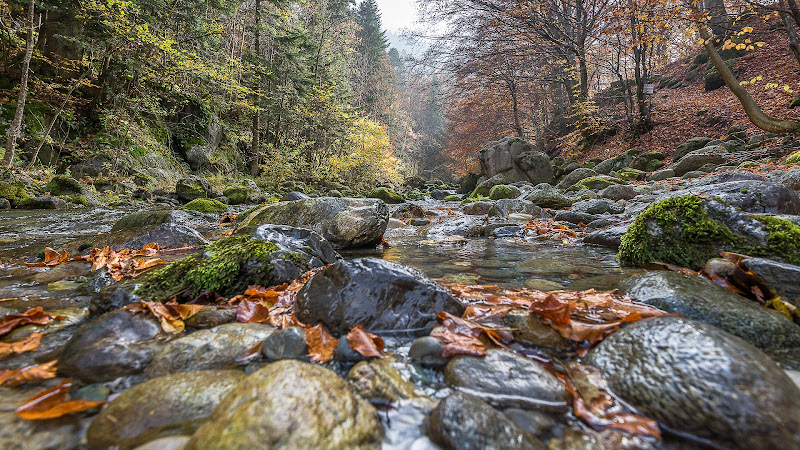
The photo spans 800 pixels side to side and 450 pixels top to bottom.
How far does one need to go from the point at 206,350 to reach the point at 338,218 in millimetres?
3433

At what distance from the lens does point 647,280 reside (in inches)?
91.4

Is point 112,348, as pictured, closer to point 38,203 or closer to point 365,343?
point 365,343

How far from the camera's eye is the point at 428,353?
162 centimetres

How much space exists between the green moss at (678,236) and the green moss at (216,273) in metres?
3.58

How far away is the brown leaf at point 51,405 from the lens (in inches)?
46.5

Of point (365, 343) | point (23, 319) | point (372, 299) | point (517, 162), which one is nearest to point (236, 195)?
point (23, 319)

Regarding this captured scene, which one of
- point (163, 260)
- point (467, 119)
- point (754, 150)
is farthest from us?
point (467, 119)

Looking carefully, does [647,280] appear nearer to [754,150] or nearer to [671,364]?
[671,364]

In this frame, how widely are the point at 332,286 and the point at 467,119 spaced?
91.1 feet

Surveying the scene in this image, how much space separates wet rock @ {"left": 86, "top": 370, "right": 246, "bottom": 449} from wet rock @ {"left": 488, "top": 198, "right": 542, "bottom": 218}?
7341 mm

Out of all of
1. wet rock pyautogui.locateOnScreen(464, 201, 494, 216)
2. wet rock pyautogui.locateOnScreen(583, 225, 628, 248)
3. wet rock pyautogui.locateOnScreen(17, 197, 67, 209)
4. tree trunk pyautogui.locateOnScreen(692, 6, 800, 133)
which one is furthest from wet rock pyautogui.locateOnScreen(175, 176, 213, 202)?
tree trunk pyautogui.locateOnScreen(692, 6, 800, 133)

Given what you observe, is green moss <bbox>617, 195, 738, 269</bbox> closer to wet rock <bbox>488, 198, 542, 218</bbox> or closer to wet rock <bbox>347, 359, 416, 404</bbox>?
wet rock <bbox>347, 359, 416, 404</bbox>

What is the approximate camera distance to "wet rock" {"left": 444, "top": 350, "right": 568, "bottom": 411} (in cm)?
129

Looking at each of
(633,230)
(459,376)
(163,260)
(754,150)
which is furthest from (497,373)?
(754,150)
